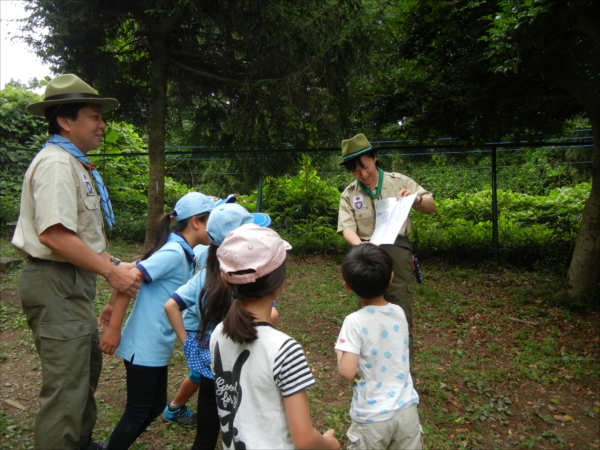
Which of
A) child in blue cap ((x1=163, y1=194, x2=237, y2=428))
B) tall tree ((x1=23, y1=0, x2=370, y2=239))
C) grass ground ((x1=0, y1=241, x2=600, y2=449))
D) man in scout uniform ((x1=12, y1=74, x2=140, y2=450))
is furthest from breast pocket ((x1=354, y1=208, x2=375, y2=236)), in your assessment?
tall tree ((x1=23, y1=0, x2=370, y2=239))

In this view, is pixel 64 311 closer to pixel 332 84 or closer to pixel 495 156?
pixel 332 84

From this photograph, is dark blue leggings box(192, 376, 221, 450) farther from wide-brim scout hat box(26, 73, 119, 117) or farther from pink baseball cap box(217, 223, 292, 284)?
wide-brim scout hat box(26, 73, 119, 117)

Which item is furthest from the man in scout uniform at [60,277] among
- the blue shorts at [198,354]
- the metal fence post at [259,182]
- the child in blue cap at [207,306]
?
the metal fence post at [259,182]

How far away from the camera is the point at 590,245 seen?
5301 mm

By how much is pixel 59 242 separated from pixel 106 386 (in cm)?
226

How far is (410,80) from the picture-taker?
641 cm

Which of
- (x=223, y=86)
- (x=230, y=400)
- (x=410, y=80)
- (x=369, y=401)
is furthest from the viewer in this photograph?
(x=223, y=86)

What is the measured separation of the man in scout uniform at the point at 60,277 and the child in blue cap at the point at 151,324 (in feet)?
0.44

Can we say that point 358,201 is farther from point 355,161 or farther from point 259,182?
point 259,182

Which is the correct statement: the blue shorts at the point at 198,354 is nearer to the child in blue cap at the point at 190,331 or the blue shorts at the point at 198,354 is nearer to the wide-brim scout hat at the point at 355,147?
the child in blue cap at the point at 190,331

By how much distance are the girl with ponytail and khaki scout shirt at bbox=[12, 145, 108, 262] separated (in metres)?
1.02

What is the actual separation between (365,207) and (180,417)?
6.41 feet

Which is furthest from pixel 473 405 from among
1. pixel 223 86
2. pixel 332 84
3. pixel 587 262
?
pixel 223 86

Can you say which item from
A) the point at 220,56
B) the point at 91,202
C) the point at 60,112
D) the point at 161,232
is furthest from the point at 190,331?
the point at 220,56
